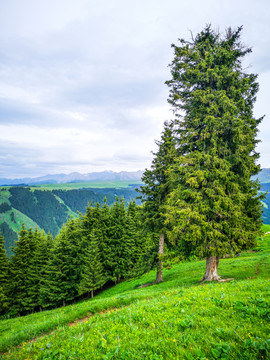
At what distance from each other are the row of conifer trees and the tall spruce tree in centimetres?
1561

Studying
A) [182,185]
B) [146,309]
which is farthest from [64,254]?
[146,309]

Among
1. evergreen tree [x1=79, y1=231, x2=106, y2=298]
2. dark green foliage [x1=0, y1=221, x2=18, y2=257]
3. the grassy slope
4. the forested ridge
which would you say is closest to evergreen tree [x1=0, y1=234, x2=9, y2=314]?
evergreen tree [x1=79, y1=231, x2=106, y2=298]

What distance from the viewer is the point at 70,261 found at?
3095cm

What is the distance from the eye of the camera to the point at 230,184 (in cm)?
1235

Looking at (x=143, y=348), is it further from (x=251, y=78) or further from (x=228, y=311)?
(x=251, y=78)

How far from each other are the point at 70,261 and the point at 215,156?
30.9 m

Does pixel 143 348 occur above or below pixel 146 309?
above

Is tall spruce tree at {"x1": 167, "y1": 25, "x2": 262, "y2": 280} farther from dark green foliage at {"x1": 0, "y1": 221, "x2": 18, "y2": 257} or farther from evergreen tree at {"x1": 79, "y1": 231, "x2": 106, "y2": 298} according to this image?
dark green foliage at {"x1": 0, "y1": 221, "x2": 18, "y2": 257}

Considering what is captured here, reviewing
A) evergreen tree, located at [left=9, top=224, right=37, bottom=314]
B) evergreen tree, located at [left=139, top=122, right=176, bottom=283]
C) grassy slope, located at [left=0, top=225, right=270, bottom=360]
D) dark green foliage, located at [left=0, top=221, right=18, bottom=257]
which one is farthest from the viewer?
dark green foliage, located at [left=0, top=221, right=18, bottom=257]

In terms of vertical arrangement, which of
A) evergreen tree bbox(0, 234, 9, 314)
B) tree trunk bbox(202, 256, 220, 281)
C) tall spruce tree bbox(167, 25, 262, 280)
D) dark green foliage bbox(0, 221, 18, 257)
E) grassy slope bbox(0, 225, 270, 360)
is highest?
tall spruce tree bbox(167, 25, 262, 280)

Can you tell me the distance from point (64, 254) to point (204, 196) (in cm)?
2833

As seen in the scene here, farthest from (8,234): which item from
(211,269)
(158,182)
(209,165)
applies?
(209,165)

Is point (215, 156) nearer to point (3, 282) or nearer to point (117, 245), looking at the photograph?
point (117, 245)

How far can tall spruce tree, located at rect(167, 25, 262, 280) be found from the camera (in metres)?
12.0
